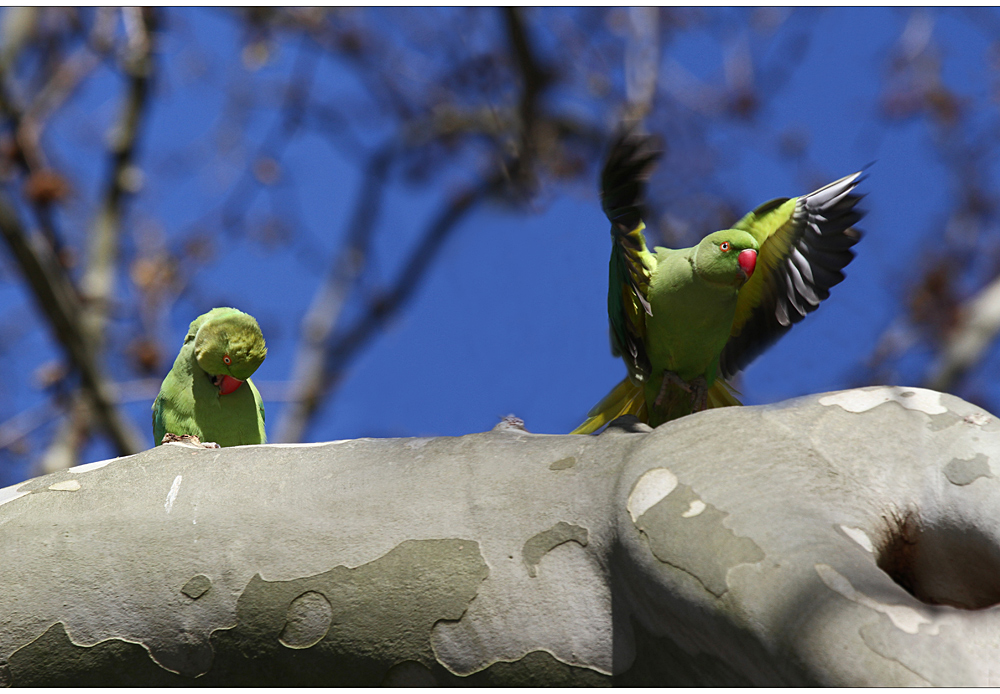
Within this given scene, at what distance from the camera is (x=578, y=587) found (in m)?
1.44

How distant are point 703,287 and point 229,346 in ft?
4.10

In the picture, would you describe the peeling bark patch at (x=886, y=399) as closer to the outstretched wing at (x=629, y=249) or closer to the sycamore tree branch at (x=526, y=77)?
the outstretched wing at (x=629, y=249)

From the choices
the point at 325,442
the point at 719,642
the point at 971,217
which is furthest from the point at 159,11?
the point at 971,217

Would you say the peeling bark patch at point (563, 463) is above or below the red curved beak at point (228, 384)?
below

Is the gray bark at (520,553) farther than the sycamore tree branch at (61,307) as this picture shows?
A: No

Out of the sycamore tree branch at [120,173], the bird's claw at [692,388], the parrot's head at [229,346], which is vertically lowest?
the bird's claw at [692,388]

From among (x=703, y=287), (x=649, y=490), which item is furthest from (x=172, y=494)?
(x=703, y=287)

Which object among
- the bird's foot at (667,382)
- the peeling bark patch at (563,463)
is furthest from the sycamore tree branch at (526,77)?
the peeling bark patch at (563,463)

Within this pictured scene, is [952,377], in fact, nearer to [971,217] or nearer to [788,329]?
[971,217]

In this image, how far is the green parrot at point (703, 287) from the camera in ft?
7.01

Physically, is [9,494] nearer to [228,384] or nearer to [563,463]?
[228,384]

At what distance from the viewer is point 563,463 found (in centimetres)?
157

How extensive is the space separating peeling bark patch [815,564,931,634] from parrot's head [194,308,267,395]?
5.11 ft

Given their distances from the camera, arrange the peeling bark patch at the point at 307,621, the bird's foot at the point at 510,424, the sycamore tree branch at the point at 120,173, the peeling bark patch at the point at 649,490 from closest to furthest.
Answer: the peeling bark patch at the point at 649,490, the peeling bark patch at the point at 307,621, the bird's foot at the point at 510,424, the sycamore tree branch at the point at 120,173
